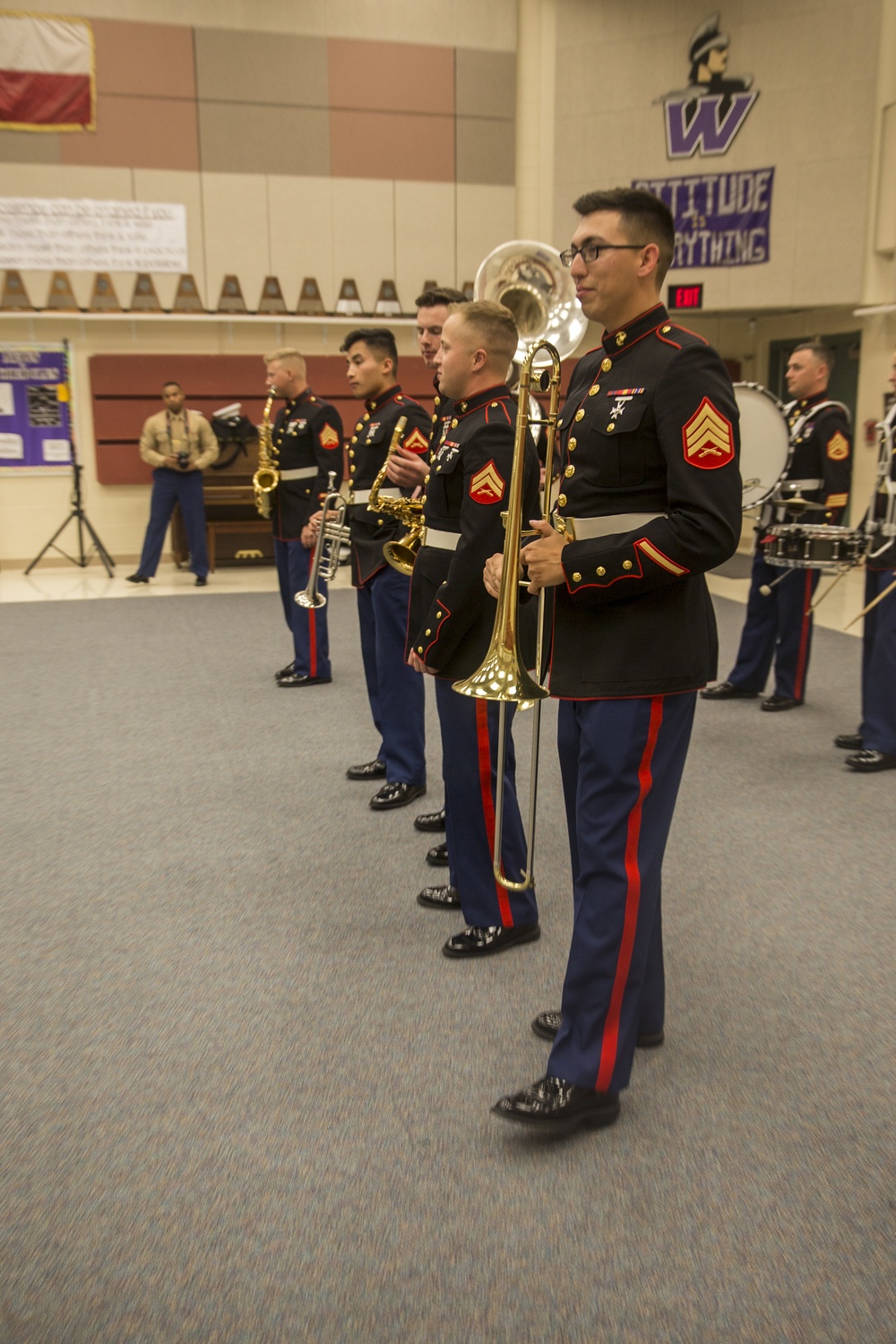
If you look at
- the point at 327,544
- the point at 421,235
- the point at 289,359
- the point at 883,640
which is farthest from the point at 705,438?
the point at 421,235

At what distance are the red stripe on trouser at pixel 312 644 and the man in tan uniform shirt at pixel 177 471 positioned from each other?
3860 millimetres

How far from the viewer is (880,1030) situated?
97.0 inches

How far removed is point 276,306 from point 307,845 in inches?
313

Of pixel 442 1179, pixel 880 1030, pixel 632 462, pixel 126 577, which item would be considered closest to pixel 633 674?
pixel 632 462

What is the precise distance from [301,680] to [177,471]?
14.1ft

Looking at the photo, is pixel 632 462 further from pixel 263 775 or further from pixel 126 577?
pixel 126 577

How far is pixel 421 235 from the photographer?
10570 millimetres

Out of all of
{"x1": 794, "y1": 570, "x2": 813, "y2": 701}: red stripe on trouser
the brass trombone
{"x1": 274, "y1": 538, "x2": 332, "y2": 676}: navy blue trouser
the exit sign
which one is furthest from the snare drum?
the exit sign

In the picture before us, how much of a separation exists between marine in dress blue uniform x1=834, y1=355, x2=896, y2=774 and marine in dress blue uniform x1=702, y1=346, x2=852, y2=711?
532 millimetres

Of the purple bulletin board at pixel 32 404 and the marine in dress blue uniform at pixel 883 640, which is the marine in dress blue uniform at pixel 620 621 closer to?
the marine in dress blue uniform at pixel 883 640

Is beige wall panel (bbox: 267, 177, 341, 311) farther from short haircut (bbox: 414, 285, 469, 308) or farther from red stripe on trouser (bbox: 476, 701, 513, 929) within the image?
red stripe on trouser (bbox: 476, 701, 513, 929)

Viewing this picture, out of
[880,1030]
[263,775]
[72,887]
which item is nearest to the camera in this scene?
[880,1030]

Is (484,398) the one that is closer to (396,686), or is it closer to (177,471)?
(396,686)

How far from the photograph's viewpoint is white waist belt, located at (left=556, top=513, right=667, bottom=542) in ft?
6.49
